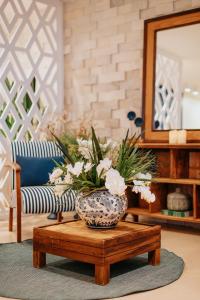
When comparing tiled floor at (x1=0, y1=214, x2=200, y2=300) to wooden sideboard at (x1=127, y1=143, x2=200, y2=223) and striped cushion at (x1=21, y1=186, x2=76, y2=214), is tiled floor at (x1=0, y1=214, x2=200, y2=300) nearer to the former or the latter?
wooden sideboard at (x1=127, y1=143, x2=200, y2=223)

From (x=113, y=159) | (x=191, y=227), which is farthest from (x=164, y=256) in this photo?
(x=191, y=227)

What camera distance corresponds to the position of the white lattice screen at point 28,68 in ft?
14.4

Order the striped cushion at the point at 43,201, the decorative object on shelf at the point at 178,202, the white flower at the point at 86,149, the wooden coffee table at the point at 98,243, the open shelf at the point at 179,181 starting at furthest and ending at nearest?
the decorative object on shelf at the point at 178,202
the open shelf at the point at 179,181
the striped cushion at the point at 43,201
the white flower at the point at 86,149
the wooden coffee table at the point at 98,243

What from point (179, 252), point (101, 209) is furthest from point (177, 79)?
point (101, 209)

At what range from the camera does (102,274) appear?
7.35 ft

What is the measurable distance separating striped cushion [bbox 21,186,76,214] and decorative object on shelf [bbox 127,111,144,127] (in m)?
1.10

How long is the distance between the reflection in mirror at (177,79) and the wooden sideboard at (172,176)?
26cm

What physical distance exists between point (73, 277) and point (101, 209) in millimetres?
417

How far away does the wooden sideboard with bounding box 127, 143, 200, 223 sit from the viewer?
3521 mm

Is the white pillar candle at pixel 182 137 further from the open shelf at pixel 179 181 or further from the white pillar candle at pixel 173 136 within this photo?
the open shelf at pixel 179 181

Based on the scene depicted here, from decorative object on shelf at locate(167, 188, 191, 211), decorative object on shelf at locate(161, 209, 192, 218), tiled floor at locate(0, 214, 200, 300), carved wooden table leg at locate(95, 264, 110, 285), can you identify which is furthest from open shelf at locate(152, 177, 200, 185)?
carved wooden table leg at locate(95, 264, 110, 285)

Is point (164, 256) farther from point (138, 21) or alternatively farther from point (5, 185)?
point (138, 21)

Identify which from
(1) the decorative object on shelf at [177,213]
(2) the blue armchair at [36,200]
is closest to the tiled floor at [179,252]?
(1) the decorative object on shelf at [177,213]

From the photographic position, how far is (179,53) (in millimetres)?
3865
